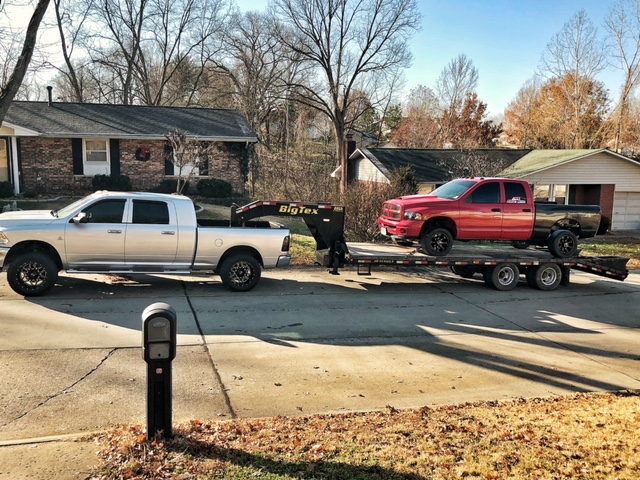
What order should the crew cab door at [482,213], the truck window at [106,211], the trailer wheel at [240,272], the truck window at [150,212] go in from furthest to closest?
the crew cab door at [482,213] < the trailer wheel at [240,272] < the truck window at [150,212] < the truck window at [106,211]

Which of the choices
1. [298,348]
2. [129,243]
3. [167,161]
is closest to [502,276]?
[298,348]

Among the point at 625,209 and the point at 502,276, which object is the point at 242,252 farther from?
the point at 625,209

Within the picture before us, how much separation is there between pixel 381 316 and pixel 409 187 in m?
10.8

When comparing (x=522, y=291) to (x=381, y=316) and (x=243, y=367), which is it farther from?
(x=243, y=367)

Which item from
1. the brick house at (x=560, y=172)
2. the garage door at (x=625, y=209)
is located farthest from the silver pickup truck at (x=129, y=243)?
the garage door at (x=625, y=209)

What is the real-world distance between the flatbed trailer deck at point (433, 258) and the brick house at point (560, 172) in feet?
45.0

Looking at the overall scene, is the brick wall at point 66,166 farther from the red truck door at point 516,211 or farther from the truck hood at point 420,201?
the red truck door at point 516,211

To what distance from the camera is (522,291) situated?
13.2 m

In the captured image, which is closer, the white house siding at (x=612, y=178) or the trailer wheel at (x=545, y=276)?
the trailer wheel at (x=545, y=276)

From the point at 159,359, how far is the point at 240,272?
687 centimetres

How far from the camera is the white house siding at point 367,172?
1098 inches

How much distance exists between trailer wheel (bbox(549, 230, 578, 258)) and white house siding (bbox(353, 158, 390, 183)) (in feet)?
44.2

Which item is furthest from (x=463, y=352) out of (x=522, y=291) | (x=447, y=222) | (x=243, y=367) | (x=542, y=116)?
(x=542, y=116)

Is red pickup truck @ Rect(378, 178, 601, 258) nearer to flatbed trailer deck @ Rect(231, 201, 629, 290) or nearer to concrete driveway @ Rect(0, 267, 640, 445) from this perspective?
flatbed trailer deck @ Rect(231, 201, 629, 290)
